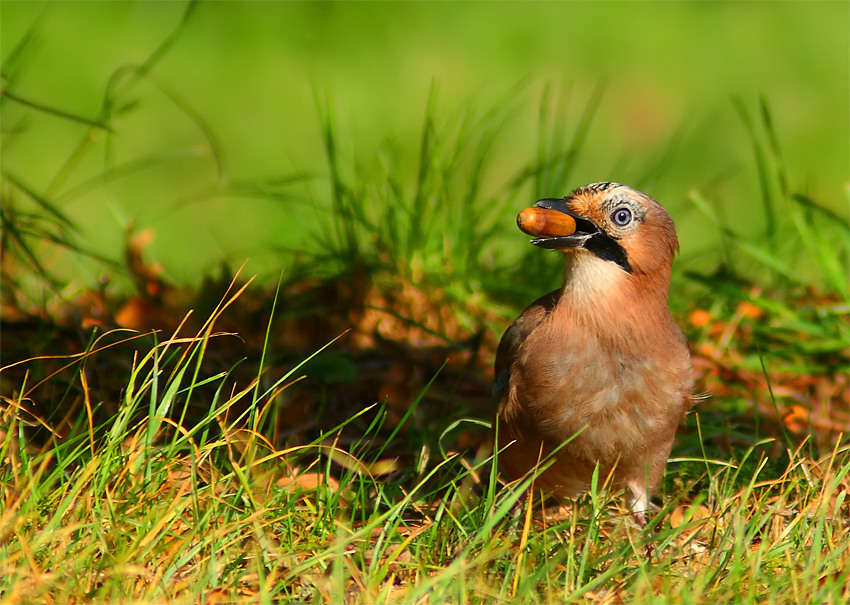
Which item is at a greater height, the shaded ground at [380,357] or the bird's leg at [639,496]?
the shaded ground at [380,357]

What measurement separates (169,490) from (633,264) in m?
1.67

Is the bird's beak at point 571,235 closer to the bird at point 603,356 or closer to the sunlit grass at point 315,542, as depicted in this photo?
the bird at point 603,356

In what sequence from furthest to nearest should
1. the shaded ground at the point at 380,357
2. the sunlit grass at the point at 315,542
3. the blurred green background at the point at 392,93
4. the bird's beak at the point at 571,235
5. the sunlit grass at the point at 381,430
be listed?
1. the blurred green background at the point at 392,93
2. the shaded ground at the point at 380,357
3. the bird's beak at the point at 571,235
4. the sunlit grass at the point at 381,430
5. the sunlit grass at the point at 315,542

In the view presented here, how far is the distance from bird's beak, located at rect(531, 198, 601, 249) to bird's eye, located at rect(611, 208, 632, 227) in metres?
0.07

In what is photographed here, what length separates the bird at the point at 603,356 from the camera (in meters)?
3.64

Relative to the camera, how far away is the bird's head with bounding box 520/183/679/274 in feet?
12.1

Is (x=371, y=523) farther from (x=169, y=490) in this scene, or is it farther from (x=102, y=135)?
(x=102, y=135)

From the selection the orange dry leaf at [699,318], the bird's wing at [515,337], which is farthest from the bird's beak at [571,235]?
the orange dry leaf at [699,318]

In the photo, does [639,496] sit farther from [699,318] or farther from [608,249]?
[699,318]

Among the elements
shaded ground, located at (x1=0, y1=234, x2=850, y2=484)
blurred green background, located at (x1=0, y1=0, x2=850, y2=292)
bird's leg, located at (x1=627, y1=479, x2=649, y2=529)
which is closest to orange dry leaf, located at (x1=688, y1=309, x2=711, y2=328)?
shaded ground, located at (x1=0, y1=234, x2=850, y2=484)

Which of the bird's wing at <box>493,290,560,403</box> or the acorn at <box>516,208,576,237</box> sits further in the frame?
the bird's wing at <box>493,290,560,403</box>

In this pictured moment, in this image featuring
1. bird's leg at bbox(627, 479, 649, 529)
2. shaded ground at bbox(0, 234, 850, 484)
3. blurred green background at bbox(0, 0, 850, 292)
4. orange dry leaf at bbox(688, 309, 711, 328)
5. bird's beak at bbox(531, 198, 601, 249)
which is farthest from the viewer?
blurred green background at bbox(0, 0, 850, 292)

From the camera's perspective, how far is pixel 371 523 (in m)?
3.05

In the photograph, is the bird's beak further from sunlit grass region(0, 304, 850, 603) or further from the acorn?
sunlit grass region(0, 304, 850, 603)
